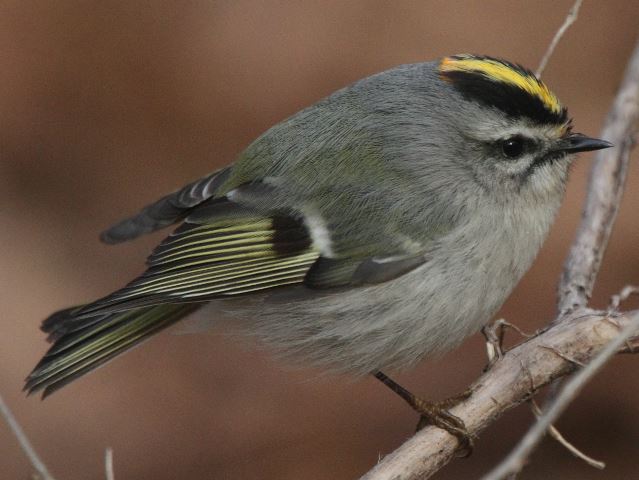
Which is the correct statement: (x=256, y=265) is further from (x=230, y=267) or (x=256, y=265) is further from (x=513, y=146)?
(x=513, y=146)

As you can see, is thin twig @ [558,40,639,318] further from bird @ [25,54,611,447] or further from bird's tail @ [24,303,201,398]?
bird's tail @ [24,303,201,398]

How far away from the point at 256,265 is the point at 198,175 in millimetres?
2067

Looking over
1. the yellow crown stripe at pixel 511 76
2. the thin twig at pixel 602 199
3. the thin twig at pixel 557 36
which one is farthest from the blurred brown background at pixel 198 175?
the yellow crown stripe at pixel 511 76

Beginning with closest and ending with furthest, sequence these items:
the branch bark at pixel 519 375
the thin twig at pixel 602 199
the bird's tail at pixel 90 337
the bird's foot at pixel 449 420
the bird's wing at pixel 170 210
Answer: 1. the branch bark at pixel 519 375
2. the bird's foot at pixel 449 420
3. the thin twig at pixel 602 199
4. the bird's tail at pixel 90 337
5. the bird's wing at pixel 170 210

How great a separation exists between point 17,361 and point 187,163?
1.14m

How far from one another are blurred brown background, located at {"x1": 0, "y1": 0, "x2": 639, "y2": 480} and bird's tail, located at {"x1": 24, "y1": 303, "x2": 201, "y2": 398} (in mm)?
1171

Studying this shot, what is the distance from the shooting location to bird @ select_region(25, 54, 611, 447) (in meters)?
2.24

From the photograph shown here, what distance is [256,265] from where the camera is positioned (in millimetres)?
2299

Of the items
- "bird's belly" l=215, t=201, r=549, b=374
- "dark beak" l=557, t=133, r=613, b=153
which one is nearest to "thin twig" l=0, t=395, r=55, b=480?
"bird's belly" l=215, t=201, r=549, b=374

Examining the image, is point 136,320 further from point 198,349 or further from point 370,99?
point 198,349

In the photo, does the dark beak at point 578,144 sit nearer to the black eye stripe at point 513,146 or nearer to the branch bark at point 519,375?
the black eye stripe at point 513,146

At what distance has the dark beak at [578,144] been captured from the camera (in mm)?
2303

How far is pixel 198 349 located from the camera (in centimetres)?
388

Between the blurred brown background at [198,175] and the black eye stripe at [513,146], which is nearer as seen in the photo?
the black eye stripe at [513,146]
